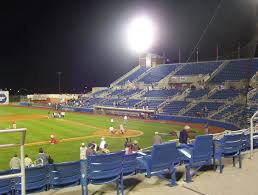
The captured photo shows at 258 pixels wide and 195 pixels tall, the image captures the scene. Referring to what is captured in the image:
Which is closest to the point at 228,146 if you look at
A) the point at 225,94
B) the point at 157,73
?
the point at 225,94

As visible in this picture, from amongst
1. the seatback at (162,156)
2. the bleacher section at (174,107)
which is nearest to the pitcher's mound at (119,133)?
the bleacher section at (174,107)

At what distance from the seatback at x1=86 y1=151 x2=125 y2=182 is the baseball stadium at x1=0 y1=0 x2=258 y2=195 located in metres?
0.02

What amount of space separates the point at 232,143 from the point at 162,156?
109 inches

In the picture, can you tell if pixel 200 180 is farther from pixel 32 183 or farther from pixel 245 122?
pixel 245 122

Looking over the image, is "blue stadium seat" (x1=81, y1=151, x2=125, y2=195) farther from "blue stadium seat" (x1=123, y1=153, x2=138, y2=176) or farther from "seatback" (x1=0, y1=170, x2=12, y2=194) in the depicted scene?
"seatback" (x1=0, y1=170, x2=12, y2=194)

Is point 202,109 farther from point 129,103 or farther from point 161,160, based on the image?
point 161,160

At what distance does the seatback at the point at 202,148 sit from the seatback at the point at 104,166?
2267 millimetres

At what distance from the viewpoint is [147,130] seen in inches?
1332

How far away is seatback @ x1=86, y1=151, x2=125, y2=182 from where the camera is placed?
7.61 meters

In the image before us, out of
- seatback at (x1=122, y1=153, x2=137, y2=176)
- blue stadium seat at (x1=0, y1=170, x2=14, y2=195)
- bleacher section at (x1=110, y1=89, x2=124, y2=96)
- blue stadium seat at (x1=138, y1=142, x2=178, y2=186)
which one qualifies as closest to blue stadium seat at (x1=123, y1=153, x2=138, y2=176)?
seatback at (x1=122, y1=153, x2=137, y2=176)

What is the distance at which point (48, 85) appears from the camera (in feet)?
298

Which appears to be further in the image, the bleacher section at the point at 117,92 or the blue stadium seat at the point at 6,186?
the bleacher section at the point at 117,92

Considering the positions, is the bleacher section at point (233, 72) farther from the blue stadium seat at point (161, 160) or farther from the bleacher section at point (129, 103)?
the blue stadium seat at point (161, 160)

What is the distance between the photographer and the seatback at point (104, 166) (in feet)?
25.0
